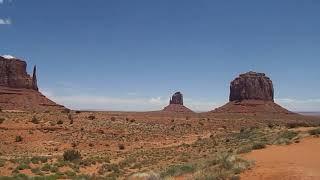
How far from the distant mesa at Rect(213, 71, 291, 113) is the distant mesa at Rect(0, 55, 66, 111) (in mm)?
49169

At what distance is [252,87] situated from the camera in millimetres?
136250

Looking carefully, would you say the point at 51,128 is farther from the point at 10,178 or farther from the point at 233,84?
the point at 233,84

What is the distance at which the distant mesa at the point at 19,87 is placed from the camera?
104 m

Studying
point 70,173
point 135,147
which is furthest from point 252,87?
point 70,173

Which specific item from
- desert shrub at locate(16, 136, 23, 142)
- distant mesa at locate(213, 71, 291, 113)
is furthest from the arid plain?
distant mesa at locate(213, 71, 291, 113)

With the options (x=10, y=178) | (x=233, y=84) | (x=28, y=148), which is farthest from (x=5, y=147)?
(x=233, y=84)

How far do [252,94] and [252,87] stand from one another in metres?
2.01

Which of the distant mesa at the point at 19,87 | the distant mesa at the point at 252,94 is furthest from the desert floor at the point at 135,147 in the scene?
the distant mesa at the point at 252,94

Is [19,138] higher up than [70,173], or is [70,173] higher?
[19,138]

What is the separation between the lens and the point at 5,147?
44.6 meters

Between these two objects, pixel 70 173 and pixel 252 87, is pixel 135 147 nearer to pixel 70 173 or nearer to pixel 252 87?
pixel 70 173

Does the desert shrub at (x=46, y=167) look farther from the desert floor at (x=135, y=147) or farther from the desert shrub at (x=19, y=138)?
the desert shrub at (x=19, y=138)

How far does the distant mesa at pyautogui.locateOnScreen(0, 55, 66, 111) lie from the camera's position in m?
104

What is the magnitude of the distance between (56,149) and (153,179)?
90.8 feet
